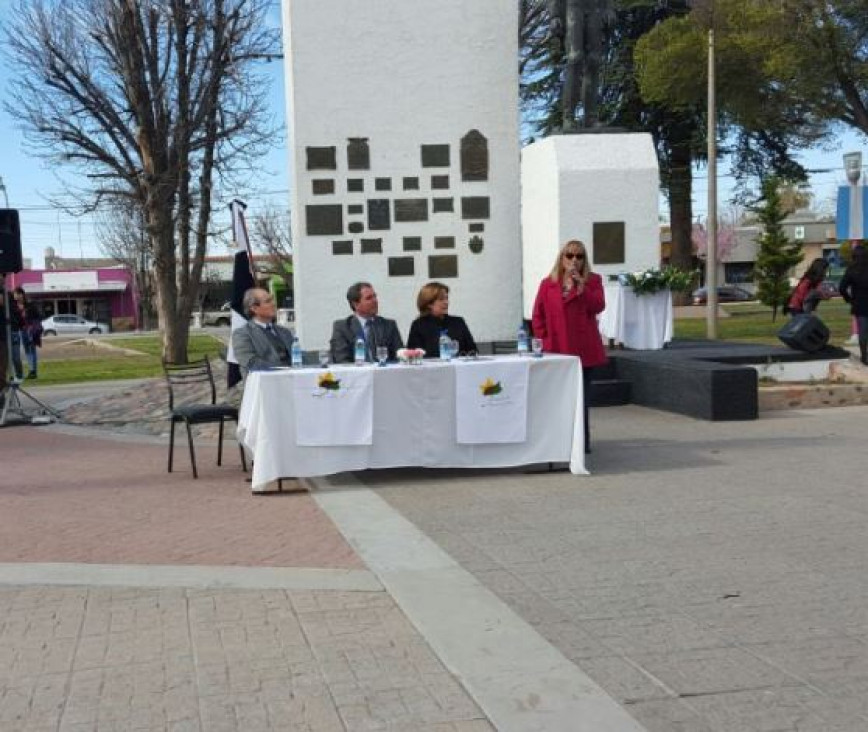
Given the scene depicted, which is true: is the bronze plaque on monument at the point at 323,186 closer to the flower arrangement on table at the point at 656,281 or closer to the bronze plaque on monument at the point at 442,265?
the bronze plaque on monument at the point at 442,265

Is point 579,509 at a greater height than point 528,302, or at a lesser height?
lesser

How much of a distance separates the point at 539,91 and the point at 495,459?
3107cm

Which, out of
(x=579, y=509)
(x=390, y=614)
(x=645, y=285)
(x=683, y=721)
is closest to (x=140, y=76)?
(x=645, y=285)

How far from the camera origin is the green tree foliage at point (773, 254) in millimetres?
37562

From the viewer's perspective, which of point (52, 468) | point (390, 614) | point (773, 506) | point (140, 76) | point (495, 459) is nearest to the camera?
point (390, 614)

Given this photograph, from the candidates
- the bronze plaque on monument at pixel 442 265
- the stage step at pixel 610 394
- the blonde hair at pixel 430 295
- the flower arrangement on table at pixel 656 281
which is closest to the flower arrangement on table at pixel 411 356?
the blonde hair at pixel 430 295

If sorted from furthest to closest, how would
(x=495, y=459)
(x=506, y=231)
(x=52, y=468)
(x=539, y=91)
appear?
(x=539, y=91), (x=506, y=231), (x=52, y=468), (x=495, y=459)

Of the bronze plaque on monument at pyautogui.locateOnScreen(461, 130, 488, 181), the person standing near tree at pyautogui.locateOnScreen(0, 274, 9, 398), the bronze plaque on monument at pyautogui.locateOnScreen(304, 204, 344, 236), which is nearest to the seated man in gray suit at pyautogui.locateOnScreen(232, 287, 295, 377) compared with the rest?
the bronze plaque on monument at pyautogui.locateOnScreen(304, 204, 344, 236)

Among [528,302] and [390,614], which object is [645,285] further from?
[390,614]

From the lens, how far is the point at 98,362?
2911 cm

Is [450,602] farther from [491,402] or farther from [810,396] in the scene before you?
[810,396]

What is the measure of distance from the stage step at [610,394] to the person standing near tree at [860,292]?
3.96 meters

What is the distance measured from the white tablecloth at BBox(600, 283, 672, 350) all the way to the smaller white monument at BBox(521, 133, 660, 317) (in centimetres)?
43

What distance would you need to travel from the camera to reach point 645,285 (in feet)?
46.1
